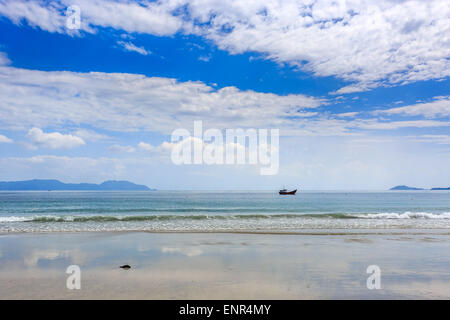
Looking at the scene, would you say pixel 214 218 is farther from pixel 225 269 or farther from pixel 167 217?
pixel 225 269

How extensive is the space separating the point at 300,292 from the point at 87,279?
575cm

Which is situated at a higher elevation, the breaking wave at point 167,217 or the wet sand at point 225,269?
the wet sand at point 225,269

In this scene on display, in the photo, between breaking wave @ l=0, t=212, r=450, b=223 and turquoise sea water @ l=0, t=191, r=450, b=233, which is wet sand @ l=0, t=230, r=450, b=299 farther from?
breaking wave @ l=0, t=212, r=450, b=223

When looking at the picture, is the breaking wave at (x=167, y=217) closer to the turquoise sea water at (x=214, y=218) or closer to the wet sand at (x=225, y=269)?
the turquoise sea water at (x=214, y=218)

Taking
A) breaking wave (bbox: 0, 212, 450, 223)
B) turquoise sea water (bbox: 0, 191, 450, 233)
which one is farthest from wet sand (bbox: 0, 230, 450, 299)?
breaking wave (bbox: 0, 212, 450, 223)

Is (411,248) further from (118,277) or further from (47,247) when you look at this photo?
→ (47,247)

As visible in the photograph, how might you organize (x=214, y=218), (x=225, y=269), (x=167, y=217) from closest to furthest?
1. (x=225, y=269)
2. (x=214, y=218)
3. (x=167, y=217)

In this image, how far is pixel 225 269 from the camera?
31.9 feet

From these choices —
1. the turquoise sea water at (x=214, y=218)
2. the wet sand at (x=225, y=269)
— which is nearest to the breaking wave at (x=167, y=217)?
the turquoise sea water at (x=214, y=218)

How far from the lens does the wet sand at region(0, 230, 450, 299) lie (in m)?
7.48

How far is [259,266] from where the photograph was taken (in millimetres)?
10086

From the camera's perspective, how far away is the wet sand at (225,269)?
7480 mm

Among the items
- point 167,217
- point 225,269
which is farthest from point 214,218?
point 225,269
